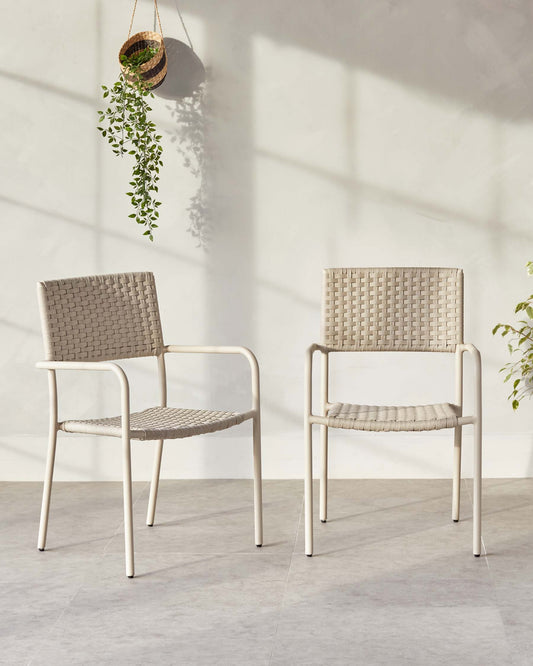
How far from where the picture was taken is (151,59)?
359 centimetres

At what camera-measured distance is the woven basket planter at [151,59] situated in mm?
3592

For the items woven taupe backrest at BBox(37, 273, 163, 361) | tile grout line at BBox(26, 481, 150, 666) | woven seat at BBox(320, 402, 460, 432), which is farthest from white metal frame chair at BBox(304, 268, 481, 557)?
tile grout line at BBox(26, 481, 150, 666)

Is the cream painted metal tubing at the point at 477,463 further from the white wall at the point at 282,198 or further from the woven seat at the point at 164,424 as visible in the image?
the white wall at the point at 282,198

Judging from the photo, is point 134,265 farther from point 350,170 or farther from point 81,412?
point 350,170

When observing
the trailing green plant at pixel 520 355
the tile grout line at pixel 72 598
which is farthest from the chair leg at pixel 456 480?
the tile grout line at pixel 72 598

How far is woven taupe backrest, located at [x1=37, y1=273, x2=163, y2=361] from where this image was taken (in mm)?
2975

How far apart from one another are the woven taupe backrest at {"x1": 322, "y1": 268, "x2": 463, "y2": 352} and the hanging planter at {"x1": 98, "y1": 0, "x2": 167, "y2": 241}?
802 millimetres

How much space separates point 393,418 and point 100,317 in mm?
978

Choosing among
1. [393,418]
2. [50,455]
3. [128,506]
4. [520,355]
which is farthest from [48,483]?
[520,355]

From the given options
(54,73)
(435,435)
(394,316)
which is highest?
(54,73)

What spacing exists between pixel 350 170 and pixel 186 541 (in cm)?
155

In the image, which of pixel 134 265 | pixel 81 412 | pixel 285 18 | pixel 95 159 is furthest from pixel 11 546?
pixel 285 18

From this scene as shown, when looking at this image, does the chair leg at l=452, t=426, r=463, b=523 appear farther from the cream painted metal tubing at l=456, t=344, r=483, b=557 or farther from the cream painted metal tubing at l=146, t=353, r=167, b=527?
the cream painted metal tubing at l=146, t=353, r=167, b=527

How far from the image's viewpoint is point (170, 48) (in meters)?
3.72
